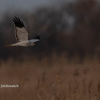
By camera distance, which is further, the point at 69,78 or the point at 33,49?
the point at 33,49

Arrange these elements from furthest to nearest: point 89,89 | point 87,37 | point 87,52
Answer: point 87,37
point 87,52
point 89,89

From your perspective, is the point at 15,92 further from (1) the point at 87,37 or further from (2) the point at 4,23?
(1) the point at 87,37

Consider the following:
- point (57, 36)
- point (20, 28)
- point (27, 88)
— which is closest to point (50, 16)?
point (57, 36)

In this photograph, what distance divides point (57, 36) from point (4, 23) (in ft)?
7.75

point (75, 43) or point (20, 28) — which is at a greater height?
point (20, 28)

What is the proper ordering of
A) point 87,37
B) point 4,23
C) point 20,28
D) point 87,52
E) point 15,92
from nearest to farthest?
point 15,92, point 20,28, point 87,52, point 4,23, point 87,37

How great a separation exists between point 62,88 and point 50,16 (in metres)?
14.1

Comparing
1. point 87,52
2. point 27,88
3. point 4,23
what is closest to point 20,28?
point 27,88

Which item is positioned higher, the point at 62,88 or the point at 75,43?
the point at 62,88

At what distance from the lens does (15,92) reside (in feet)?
19.8

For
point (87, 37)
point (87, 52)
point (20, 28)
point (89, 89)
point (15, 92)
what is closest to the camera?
point (89, 89)

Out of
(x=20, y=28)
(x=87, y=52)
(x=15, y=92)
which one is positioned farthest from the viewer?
(x=87, y=52)

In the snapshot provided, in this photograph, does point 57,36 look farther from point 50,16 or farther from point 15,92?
point 15,92

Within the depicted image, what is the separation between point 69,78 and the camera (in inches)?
213
